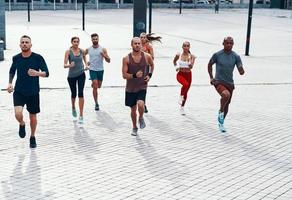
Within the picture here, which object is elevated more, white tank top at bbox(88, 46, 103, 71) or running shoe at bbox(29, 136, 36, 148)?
white tank top at bbox(88, 46, 103, 71)

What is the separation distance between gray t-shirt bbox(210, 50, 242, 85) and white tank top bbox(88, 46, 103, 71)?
Result: 8.96 ft

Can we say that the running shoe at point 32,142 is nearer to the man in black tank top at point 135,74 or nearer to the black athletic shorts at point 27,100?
the black athletic shorts at point 27,100

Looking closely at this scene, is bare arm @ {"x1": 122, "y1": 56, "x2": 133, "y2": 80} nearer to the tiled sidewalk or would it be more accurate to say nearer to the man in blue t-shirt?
the tiled sidewalk

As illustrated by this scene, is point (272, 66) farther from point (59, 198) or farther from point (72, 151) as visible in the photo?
point (59, 198)

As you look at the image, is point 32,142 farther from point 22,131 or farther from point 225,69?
point 225,69

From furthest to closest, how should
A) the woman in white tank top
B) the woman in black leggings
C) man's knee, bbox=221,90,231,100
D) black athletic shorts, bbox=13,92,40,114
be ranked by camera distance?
the woman in white tank top, the woman in black leggings, man's knee, bbox=221,90,231,100, black athletic shorts, bbox=13,92,40,114

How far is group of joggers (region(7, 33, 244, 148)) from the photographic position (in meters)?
7.85

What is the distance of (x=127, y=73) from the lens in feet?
28.3

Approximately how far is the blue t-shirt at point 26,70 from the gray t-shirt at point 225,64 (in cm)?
325

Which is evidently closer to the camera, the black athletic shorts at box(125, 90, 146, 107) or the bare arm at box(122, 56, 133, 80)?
the bare arm at box(122, 56, 133, 80)

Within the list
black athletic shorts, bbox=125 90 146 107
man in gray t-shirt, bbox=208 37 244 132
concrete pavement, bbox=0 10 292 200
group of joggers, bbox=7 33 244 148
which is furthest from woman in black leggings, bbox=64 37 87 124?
man in gray t-shirt, bbox=208 37 244 132

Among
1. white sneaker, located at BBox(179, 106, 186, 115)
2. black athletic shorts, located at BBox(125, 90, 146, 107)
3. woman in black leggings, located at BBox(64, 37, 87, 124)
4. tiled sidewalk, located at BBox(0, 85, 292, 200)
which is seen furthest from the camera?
white sneaker, located at BBox(179, 106, 186, 115)

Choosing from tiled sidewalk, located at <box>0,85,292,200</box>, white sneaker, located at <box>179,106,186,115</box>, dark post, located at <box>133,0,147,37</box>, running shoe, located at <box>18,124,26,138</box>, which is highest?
dark post, located at <box>133,0,147,37</box>

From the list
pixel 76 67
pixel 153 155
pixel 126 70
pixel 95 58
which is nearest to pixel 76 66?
pixel 76 67
